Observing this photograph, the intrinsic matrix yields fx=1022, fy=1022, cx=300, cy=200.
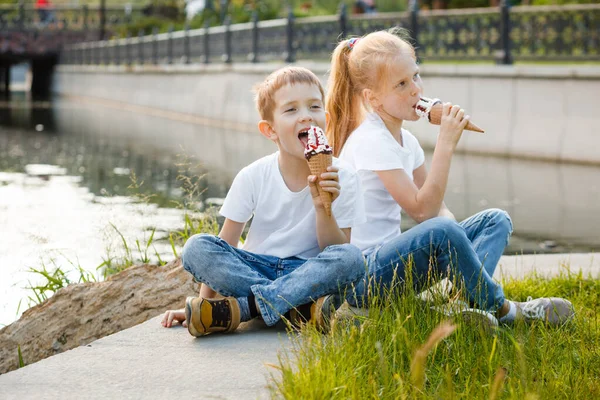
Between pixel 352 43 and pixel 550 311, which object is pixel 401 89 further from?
pixel 550 311

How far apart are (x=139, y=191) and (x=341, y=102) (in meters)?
5.95

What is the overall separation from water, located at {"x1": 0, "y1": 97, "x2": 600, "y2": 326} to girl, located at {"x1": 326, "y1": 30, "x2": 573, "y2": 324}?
5.88 ft

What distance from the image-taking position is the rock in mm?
4754

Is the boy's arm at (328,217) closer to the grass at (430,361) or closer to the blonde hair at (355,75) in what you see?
the grass at (430,361)

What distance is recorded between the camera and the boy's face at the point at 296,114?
410cm

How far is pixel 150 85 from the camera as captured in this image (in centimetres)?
3250

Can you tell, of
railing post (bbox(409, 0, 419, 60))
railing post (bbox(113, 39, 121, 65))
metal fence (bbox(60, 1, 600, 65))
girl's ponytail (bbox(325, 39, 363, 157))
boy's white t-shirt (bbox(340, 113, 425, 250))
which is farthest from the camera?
railing post (bbox(113, 39, 121, 65))

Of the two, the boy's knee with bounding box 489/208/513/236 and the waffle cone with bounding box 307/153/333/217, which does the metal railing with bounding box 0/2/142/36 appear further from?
the waffle cone with bounding box 307/153/333/217

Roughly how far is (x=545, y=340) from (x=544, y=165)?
967 centimetres

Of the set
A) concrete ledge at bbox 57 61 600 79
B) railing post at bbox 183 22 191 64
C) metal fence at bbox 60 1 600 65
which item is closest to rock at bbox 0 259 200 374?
metal fence at bbox 60 1 600 65

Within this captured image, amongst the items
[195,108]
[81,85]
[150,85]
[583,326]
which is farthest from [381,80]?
[81,85]

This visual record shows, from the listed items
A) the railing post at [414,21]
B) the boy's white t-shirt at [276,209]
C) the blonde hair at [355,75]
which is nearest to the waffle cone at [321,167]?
the boy's white t-shirt at [276,209]

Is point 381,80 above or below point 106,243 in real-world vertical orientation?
above

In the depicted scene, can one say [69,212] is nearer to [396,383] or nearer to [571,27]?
[396,383]
